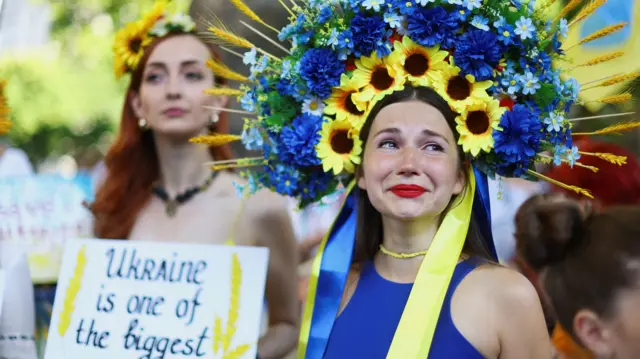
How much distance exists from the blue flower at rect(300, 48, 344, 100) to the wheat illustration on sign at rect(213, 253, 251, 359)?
75 cm

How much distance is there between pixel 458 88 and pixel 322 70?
0.39 meters

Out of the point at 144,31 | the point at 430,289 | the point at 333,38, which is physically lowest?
the point at 430,289

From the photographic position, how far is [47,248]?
3.34 metres

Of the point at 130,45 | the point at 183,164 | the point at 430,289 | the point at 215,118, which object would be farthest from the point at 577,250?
the point at 130,45

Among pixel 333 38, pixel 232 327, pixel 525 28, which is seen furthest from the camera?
pixel 232 327

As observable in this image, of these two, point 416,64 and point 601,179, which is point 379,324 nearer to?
point 416,64

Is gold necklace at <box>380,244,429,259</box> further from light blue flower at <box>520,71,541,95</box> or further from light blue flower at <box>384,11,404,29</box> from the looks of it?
light blue flower at <box>384,11,404,29</box>

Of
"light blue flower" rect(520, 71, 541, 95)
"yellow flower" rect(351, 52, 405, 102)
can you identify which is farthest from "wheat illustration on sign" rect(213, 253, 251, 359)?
"light blue flower" rect(520, 71, 541, 95)

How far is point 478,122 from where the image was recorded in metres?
2.12

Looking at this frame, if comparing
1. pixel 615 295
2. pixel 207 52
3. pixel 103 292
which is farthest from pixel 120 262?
pixel 615 295

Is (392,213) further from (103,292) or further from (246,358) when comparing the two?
(103,292)

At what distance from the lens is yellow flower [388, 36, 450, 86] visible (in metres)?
2.12

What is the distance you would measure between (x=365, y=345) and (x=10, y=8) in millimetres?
2348

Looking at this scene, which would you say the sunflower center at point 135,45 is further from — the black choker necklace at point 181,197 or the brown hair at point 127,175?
the black choker necklace at point 181,197
